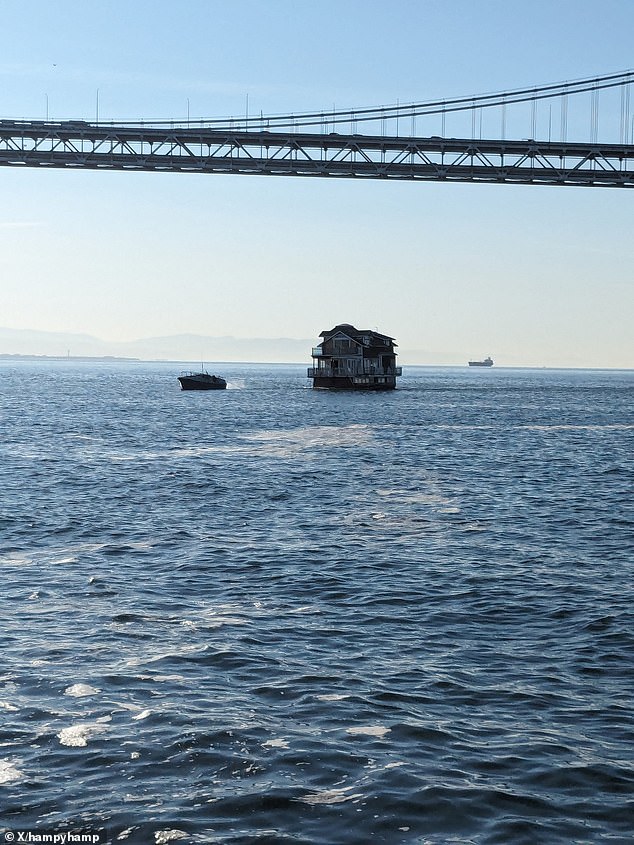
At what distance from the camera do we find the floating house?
118188mm

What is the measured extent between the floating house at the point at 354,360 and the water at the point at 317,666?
286 feet

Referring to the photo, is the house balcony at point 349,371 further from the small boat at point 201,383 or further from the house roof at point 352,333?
the small boat at point 201,383

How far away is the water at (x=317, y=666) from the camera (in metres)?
8.76

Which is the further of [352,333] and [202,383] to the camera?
[202,383]

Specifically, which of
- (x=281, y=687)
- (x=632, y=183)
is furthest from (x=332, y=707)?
(x=632, y=183)

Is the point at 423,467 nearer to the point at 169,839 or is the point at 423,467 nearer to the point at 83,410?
the point at 169,839

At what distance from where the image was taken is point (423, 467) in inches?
1652

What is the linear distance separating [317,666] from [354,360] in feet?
359

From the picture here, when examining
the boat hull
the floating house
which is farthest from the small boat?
the floating house

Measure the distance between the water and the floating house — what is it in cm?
8708

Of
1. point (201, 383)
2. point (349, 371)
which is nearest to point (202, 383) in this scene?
point (201, 383)

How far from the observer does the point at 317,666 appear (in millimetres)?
12844

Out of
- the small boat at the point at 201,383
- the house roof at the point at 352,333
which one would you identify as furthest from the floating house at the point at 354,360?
the small boat at the point at 201,383

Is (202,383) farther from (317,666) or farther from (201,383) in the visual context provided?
(317,666)
